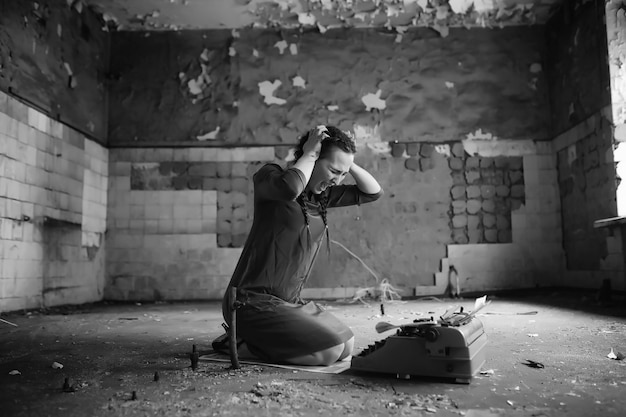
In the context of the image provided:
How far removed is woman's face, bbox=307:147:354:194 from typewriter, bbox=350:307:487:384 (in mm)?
798

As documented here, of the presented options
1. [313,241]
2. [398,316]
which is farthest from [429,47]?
[313,241]

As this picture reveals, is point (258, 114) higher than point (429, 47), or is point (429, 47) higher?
point (429, 47)

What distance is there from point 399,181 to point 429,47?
1939mm

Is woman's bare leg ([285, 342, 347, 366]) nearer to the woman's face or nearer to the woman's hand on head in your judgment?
the woman's face

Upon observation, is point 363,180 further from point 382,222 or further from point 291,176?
point 382,222

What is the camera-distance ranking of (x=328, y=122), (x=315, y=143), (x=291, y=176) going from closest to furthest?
(x=291, y=176) → (x=315, y=143) → (x=328, y=122)

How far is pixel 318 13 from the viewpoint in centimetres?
686

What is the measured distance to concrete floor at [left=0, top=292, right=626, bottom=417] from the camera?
1833mm

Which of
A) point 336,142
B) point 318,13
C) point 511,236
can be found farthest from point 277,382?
point 318,13

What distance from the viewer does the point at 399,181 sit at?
690cm

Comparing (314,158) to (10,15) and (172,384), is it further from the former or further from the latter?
(10,15)

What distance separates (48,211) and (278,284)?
13.4 ft

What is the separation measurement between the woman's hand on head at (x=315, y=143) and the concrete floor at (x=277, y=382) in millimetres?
1029

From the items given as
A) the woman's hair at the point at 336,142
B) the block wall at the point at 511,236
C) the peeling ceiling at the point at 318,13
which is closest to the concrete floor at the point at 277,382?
the woman's hair at the point at 336,142
